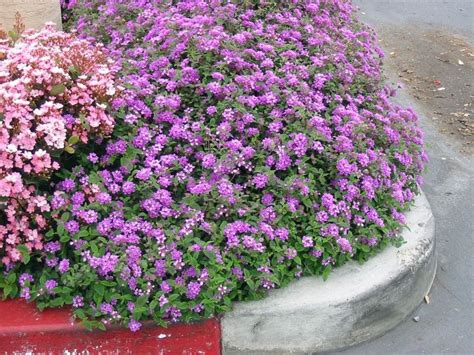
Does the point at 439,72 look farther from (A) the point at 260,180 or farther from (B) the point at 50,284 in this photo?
(B) the point at 50,284

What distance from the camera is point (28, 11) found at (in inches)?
175

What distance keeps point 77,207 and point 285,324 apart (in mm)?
1074

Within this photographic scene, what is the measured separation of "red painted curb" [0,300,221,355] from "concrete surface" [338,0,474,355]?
74cm

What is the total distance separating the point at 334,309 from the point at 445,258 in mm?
1124

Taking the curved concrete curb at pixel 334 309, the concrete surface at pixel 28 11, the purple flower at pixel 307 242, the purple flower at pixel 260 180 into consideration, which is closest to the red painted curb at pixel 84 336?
the curved concrete curb at pixel 334 309

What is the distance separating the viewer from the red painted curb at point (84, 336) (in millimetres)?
2666

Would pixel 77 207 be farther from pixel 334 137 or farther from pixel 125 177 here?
pixel 334 137

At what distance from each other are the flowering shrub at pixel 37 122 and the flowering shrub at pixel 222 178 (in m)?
0.11

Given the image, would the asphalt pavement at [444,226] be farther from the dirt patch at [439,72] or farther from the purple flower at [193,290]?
the purple flower at [193,290]

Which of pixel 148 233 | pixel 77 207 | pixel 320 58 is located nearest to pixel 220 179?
pixel 148 233

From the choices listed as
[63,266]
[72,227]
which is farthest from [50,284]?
[72,227]

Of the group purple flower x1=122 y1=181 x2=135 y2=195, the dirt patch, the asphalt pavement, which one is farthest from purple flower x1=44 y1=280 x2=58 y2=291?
the dirt patch

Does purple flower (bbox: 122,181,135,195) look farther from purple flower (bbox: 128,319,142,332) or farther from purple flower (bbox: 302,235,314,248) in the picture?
purple flower (bbox: 302,235,314,248)

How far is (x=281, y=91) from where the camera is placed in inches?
134
